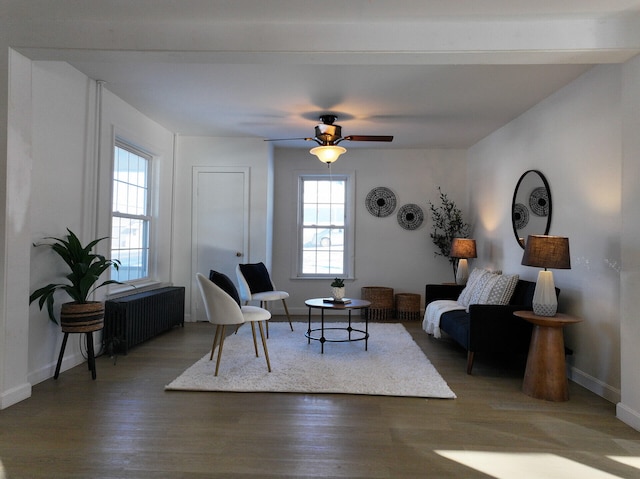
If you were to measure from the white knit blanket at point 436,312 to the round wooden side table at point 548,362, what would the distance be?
4.45 feet

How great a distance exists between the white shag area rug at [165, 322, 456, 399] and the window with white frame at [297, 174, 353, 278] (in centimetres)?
205

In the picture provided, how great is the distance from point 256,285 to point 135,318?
1.55 m

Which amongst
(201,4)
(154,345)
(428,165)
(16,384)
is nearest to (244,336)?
(154,345)

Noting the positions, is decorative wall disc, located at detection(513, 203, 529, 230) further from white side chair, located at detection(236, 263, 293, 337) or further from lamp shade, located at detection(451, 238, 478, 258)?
white side chair, located at detection(236, 263, 293, 337)

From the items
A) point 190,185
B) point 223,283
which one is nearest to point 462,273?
point 223,283

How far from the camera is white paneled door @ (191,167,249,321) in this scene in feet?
19.9

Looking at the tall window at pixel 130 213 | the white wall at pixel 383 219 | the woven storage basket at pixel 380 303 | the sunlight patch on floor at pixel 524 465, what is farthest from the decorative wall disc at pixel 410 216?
the sunlight patch on floor at pixel 524 465

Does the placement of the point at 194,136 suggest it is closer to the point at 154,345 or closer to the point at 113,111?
the point at 113,111

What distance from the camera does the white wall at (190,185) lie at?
6.05 m

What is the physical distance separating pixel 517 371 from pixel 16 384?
156 inches

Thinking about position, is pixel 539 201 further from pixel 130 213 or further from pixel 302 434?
pixel 130 213

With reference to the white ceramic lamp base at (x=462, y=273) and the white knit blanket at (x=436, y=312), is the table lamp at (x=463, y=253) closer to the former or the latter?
the white ceramic lamp base at (x=462, y=273)

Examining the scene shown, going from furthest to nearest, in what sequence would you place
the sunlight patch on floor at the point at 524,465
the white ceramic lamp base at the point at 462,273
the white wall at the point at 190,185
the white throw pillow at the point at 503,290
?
1. the white wall at the point at 190,185
2. the white ceramic lamp base at the point at 462,273
3. the white throw pillow at the point at 503,290
4. the sunlight patch on floor at the point at 524,465

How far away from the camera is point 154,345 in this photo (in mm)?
4582
